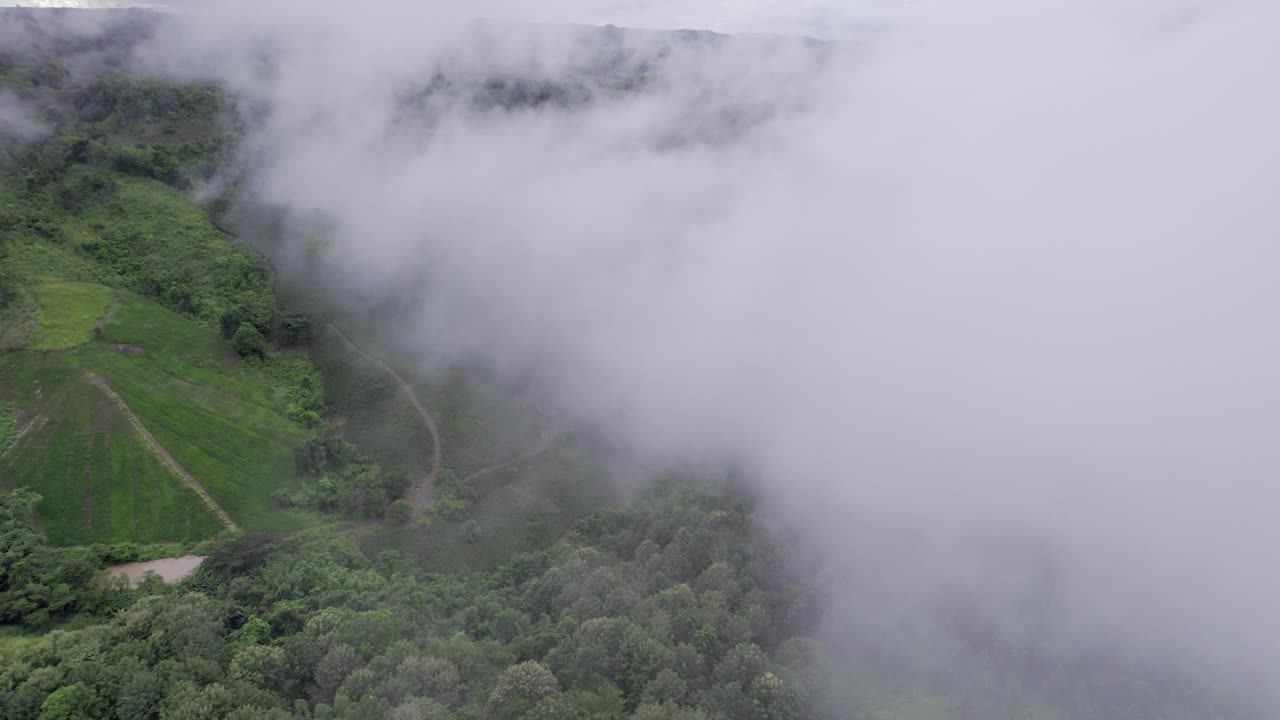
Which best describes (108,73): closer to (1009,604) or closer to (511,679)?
(511,679)

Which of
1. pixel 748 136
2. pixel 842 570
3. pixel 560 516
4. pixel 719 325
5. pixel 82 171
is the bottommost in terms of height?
pixel 560 516

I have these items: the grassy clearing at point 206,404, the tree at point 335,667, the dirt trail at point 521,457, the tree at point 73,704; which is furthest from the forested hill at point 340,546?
the dirt trail at point 521,457

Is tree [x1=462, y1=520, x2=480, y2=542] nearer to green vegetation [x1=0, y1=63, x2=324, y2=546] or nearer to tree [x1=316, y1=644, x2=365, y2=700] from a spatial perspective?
green vegetation [x1=0, y1=63, x2=324, y2=546]

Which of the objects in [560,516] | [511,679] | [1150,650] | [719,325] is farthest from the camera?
[719,325]

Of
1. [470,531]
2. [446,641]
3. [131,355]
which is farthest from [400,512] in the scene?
[131,355]

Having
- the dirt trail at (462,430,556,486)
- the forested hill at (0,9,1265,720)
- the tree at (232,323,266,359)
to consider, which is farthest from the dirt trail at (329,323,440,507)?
the tree at (232,323,266,359)

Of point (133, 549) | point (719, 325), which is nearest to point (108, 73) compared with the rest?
point (133, 549)
